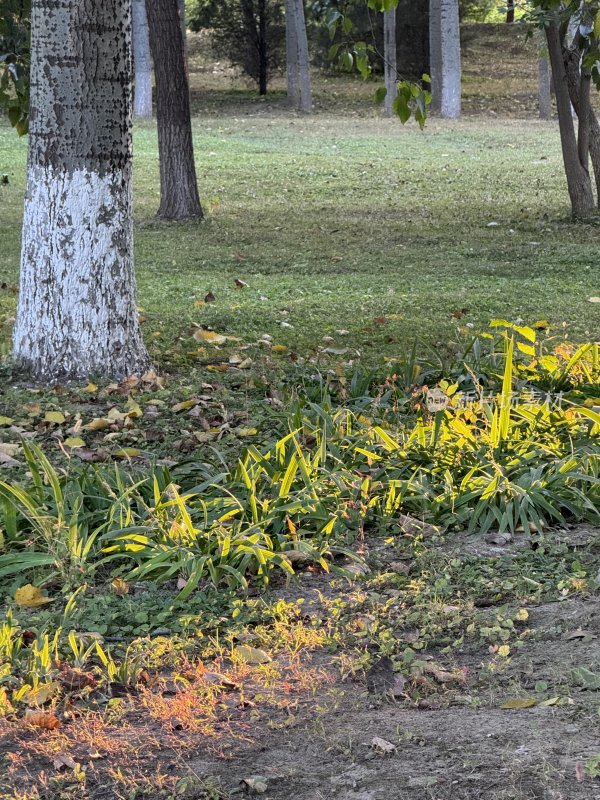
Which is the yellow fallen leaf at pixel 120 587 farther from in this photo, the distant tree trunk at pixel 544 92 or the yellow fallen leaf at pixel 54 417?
the distant tree trunk at pixel 544 92

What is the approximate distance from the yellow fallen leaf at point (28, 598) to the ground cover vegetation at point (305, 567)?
0.01 metres

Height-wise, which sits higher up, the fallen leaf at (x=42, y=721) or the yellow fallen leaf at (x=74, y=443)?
the yellow fallen leaf at (x=74, y=443)

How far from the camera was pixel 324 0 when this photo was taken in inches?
193

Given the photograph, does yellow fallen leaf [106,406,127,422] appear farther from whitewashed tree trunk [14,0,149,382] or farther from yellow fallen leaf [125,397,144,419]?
whitewashed tree trunk [14,0,149,382]

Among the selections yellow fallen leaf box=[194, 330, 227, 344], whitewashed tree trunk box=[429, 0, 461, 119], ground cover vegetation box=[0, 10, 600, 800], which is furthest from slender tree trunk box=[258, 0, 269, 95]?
yellow fallen leaf box=[194, 330, 227, 344]

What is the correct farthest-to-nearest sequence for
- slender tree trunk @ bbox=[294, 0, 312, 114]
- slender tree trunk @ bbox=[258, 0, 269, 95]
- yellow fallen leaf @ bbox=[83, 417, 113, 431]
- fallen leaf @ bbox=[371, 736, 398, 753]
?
slender tree trunk @ bbox=[258, 0, 269, 95], slender tree trunk @ bbox=[294, 0, 312, 114], yellow fallen leaf @ bbox=[83, 417, 113, 431], fallen leaf @ bbox=[371, 736, 398, 753]

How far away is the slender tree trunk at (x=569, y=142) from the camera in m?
12.6

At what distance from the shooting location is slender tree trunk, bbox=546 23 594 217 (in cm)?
1257

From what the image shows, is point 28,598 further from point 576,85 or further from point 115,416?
point 576,85

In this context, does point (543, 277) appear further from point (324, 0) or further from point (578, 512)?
point (578, 512)

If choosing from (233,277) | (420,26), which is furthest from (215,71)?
(233,277)

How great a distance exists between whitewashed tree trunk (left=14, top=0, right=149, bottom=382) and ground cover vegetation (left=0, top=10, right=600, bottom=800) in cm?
27

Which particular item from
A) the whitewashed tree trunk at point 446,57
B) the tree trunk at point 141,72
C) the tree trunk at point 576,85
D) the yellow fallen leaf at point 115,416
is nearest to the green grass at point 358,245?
the tree trunk at point 576,85

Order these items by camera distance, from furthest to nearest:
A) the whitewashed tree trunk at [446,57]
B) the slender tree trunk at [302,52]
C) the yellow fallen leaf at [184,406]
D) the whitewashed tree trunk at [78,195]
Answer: the slender tree trunk at [302,52]
the whitewashed tree trunk at [446,57]
the whitewashed tree trunk at [78,195]
the yellow fallen leaf at [184,406]
